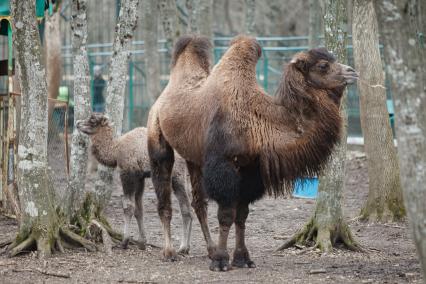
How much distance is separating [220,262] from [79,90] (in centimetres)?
295

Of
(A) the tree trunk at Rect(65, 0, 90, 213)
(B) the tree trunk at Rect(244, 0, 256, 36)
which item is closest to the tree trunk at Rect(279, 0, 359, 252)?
(A) the tree trunk at Rect(65, 0, 90, 213)

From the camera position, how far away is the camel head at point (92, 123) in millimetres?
9695

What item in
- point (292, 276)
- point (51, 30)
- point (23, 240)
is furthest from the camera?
point (51, 30)

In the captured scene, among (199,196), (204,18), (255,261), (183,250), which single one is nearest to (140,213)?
(183,250)

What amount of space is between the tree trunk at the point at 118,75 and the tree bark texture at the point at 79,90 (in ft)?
1.14

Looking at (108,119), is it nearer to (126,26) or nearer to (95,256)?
(126,26)

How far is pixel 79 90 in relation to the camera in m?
9.66

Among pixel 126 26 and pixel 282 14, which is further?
pixel 282 14

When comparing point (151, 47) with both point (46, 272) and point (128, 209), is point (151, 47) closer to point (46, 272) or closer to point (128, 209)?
point (128, 209)

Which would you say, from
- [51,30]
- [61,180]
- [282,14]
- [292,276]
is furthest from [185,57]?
[282,14]

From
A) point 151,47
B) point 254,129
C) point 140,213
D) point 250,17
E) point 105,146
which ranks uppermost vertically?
point 250,17

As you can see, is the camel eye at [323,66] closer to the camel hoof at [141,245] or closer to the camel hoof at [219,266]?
the camel hoof at [219,266]

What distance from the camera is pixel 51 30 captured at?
18.8m

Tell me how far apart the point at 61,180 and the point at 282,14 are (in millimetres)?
19967
